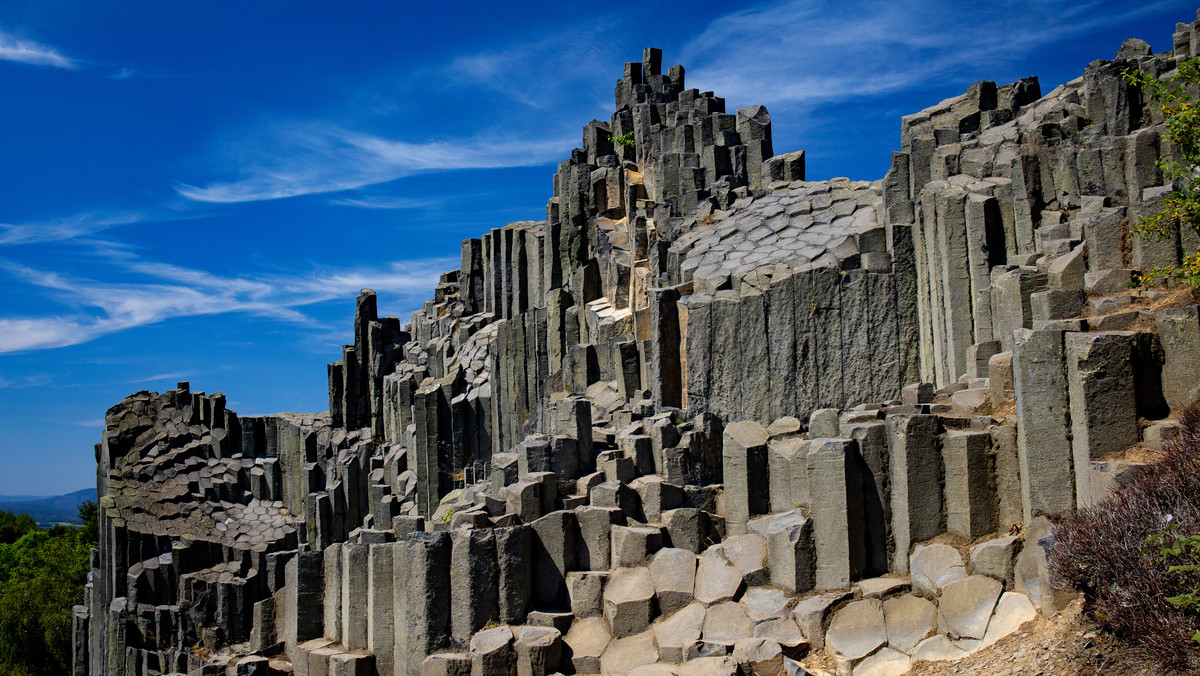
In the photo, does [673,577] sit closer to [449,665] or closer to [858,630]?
[858,630]

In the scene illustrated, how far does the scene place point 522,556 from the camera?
15.0 metres

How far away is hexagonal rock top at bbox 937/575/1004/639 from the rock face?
27mm

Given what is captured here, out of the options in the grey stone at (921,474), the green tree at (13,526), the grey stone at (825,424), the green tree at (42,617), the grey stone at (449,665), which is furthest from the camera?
the green tree at (13,526)

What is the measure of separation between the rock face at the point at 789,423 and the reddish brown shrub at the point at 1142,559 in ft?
1.77

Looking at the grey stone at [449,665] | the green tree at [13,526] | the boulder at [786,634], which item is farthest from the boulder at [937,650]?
the green tree at [13,526]

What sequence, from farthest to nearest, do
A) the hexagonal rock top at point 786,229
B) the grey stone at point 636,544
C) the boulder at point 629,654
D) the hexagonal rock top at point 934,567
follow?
the hexagonal rock top at point 786,229
the grey stone at point 636,544
the boulder at point 629,654
the hexagonal rock top at point 934,567

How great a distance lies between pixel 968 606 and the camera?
10992 millimetres

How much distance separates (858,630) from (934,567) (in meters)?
1.19

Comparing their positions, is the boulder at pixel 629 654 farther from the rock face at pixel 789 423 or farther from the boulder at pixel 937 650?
the boulder at pixel 937 650

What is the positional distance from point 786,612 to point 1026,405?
157 inches

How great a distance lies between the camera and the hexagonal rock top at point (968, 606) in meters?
10.8

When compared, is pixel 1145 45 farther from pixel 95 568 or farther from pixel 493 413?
pixel 95 568

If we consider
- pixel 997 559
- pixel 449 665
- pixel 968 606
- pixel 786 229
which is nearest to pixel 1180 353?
pixel 997 559

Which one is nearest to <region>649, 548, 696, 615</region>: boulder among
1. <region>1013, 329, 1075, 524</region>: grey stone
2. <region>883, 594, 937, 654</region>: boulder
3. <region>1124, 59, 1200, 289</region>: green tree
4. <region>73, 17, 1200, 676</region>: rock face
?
<region>73, 17, 1200, 676</region>: rock face
